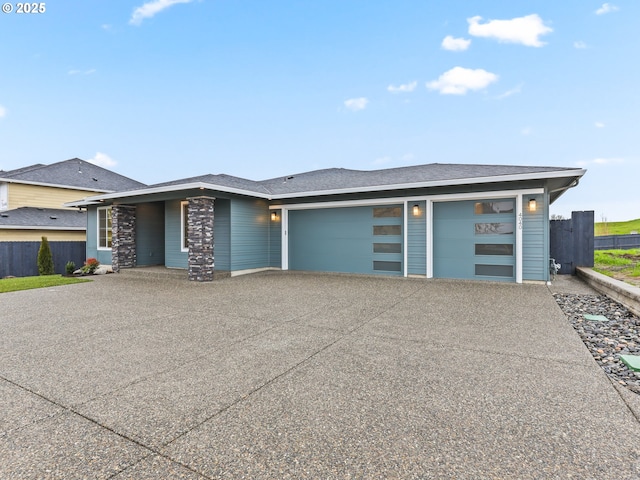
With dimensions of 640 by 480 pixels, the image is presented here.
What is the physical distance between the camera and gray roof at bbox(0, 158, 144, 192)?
604 inches

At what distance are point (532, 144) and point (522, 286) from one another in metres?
9.51

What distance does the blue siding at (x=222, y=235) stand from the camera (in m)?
9.38

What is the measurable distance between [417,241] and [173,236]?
7891 millimetres

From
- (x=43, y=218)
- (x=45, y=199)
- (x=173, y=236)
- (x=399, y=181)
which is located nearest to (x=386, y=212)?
(x=399, y=181)

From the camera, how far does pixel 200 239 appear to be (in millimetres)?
8695

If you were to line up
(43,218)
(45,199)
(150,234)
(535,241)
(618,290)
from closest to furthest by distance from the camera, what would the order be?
(618,290), (535,241), (150,234), (43,218), (45,199)

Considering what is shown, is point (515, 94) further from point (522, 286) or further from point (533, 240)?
point (522, 286)

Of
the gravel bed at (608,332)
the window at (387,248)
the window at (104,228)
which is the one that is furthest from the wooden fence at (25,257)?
the gravel bed at (608,332)

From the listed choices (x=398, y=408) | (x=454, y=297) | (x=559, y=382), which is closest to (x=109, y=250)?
(x=454, y=297)

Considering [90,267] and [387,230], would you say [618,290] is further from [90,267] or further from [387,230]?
[90,267]

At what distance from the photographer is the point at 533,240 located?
299 inches

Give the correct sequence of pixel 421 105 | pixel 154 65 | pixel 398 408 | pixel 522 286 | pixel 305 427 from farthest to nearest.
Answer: pixel 421 105 → pixel 154 65 → pixel 522 286 → pixel 398 408 → pixel 305 427

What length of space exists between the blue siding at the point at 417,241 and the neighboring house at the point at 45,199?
527 inches

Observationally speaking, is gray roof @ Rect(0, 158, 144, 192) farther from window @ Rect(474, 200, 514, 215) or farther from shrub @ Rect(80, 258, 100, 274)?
window @ Rect(474, 200, 514, 215)
